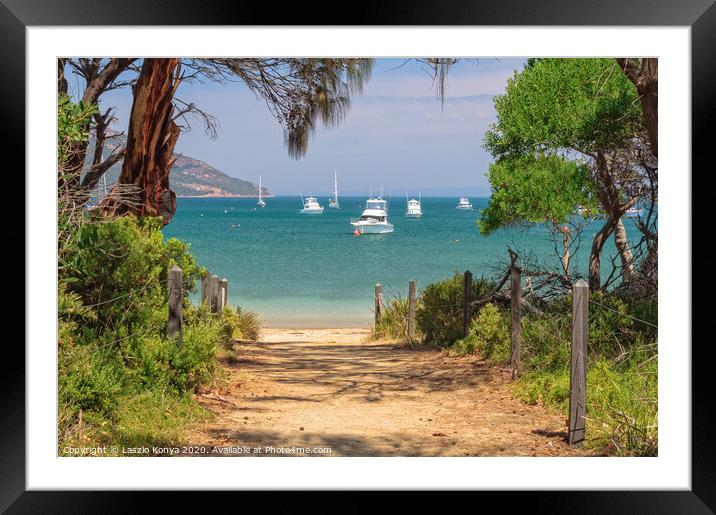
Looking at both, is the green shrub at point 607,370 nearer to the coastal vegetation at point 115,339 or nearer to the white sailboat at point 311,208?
the coastal vegetation at point 115,339

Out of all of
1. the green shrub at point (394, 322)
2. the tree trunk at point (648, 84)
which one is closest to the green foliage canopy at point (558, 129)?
the tree trunk at point (648, 84)

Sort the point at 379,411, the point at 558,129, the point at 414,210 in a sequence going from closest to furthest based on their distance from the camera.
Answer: the point at 379,411
the point at 558,129
the point at 414,210

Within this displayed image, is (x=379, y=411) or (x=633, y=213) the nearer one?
(x=379, y=411)

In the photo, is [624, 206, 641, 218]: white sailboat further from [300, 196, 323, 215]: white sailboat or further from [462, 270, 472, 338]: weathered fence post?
[300, 196, 323, 215]: white sailboat

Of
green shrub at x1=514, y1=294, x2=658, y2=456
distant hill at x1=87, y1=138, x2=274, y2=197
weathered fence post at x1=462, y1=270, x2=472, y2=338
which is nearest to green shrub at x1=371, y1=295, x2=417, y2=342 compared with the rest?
weathered fence post at x1=462, y1=270, x2=472, y2=338

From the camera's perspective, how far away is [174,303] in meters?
6.90

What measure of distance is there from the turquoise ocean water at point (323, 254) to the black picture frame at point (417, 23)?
15.8 m

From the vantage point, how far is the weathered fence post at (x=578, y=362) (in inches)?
222

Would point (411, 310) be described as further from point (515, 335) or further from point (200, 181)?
point (200, 181)

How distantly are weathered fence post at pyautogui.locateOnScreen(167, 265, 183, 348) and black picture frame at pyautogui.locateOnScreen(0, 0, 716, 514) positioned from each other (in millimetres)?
2198

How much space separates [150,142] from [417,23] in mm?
4702

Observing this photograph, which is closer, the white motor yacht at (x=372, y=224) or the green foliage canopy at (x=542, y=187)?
the green foliage canopy at (x=542, y=187)

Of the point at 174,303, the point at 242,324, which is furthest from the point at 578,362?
the point at 242,324

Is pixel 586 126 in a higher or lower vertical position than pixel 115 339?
higher
